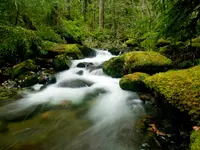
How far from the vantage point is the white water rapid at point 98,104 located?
3.88 m

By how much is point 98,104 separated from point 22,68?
Result: 361 centimetres

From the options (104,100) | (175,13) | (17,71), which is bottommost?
(104,100)

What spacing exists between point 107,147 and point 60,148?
822 mm

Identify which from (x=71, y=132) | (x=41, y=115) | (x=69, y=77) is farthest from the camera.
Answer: (x=69, y=77)

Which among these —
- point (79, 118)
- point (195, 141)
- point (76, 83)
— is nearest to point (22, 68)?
point (76, 83)

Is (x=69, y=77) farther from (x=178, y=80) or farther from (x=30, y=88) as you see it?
(x=178, y=80)

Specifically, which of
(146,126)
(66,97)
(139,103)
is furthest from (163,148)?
(66,97)

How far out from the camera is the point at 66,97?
636 cm

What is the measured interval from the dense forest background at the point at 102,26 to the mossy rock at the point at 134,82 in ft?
3.37

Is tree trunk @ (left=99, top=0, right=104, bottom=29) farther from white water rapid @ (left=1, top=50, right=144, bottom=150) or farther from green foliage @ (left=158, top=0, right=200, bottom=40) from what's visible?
green foliage @ (left=158, top=0, right=200, bottom=40)

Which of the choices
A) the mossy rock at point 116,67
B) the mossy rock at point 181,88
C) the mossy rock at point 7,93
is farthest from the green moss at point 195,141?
the mossy rock at point 7,93

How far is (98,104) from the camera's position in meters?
5.90

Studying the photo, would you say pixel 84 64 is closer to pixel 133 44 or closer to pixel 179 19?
pixel 133 44

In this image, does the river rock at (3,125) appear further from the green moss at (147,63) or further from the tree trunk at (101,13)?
the tree trunk at (101,13)
